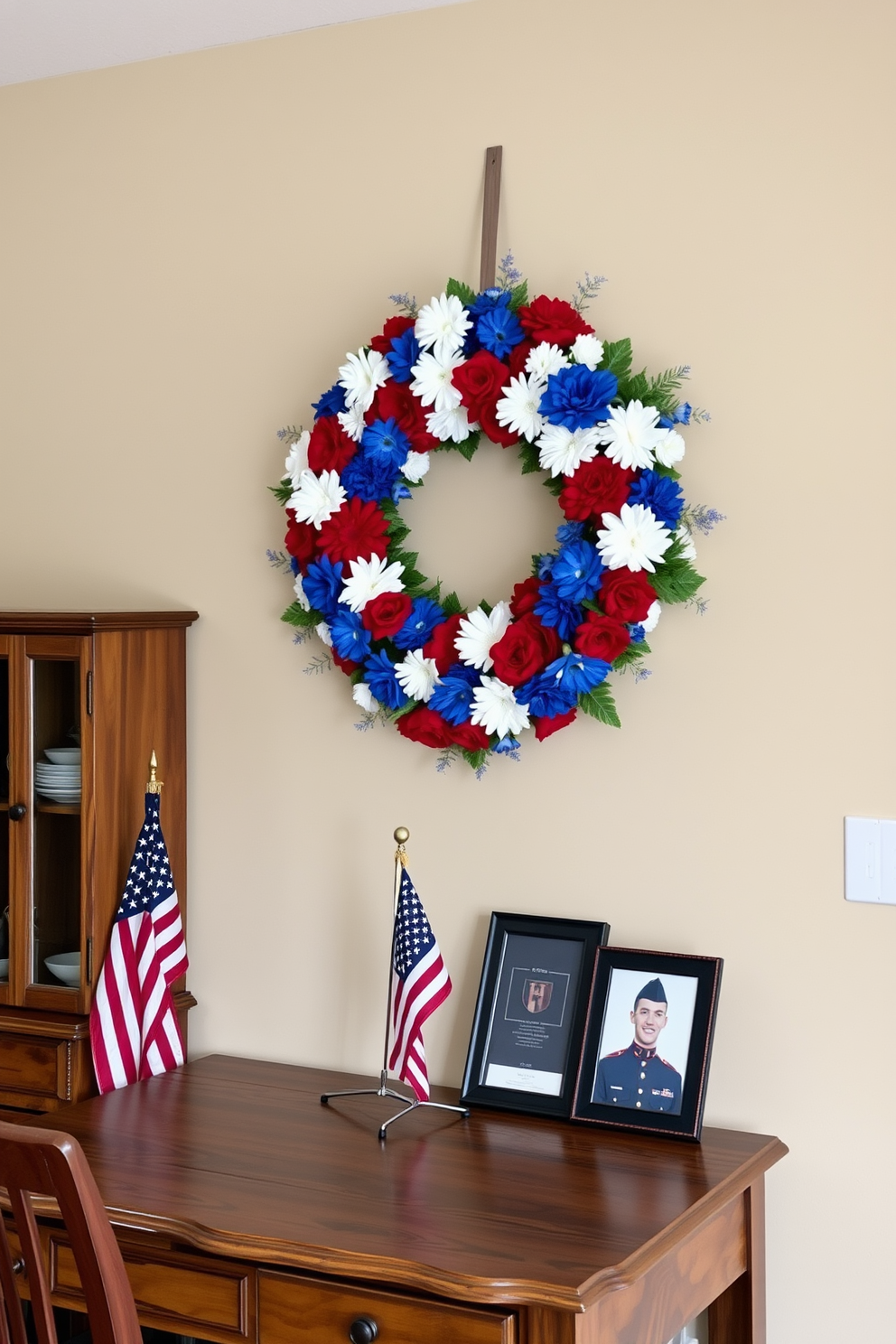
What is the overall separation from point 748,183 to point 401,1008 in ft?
4.99

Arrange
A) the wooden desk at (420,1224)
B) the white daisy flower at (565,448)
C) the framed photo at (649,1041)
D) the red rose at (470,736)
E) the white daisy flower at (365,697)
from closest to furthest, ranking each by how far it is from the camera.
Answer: the wooden desk at (420,1224)
the framed photo at (649,1041)
the white daisy flower at (565,448)
the red rose at (470,736)
the white daisy flower at (365,697)

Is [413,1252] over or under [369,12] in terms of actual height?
under

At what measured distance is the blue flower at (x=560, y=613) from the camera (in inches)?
88.8

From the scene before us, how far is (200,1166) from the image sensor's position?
6.50 ft

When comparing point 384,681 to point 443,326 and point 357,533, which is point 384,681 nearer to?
point 357,533

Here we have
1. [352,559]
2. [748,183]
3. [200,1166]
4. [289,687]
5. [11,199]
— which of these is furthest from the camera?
[11,199]

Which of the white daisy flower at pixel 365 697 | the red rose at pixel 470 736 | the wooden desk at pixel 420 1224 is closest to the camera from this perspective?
the wooden desk at pixel 420 1224

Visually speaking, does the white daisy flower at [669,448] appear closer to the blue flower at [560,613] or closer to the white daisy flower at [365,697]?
the blue flower at [560,613]

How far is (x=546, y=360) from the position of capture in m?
2.27

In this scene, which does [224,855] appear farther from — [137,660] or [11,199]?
[11,199]

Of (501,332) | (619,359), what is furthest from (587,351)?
(501,332)

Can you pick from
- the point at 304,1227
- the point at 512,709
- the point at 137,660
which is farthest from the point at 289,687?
the point at 304,1227

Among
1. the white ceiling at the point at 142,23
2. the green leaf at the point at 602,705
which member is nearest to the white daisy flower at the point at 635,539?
the green leaf at the point at 602,705

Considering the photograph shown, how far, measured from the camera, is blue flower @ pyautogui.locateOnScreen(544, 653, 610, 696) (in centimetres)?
223
